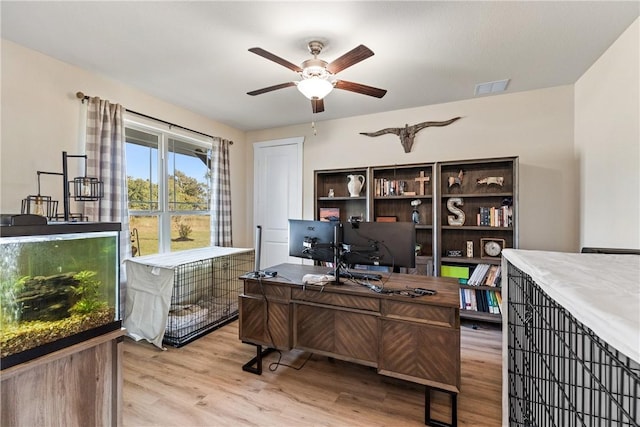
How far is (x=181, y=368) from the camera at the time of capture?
232 centimetres

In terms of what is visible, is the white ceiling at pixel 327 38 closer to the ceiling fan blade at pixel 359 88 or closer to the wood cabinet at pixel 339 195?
the ceiling fan blade at pixel 359 88

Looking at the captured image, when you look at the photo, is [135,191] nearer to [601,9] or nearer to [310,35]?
[310,35]

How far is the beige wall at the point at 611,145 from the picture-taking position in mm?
1972

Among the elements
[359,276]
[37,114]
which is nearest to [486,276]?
[359,276]

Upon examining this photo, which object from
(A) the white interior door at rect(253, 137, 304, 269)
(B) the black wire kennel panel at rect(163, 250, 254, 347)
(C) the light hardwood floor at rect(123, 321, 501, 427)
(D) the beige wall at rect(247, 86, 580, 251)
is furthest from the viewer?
(A) the white interior door at rect(253, 137, 304, 269)

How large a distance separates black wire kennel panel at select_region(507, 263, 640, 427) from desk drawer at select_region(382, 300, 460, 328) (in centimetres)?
40

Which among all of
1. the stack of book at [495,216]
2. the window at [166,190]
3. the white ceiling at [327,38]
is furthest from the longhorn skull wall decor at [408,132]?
the window at [166,190]

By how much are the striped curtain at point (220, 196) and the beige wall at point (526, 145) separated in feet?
5.70

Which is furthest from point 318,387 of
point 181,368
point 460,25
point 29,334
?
point 460,25

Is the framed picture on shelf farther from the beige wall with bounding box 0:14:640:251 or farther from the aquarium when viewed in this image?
the aquarium

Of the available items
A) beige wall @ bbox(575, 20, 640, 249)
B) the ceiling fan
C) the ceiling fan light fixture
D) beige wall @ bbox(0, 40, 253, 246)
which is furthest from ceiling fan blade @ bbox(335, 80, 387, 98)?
beige wall @ bbox(0, 40, 253, 246)

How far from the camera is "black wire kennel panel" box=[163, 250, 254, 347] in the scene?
285cm

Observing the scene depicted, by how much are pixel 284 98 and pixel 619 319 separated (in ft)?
11.1

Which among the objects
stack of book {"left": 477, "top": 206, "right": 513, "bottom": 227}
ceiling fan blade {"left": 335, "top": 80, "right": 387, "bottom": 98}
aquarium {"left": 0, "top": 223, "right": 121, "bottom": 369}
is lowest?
aquarium {"left": 0, "top": 223, "right": 121, "bottom": 369}
